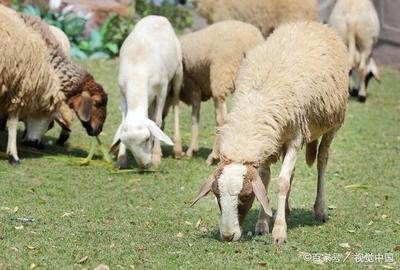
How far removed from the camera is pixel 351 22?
15164 mm

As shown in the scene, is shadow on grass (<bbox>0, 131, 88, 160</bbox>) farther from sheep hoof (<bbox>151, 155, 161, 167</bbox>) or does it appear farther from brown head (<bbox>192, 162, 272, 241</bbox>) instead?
brown head (<bbox>192, 162, 272, 241</bbox>)

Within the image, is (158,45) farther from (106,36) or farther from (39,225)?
(106,36)

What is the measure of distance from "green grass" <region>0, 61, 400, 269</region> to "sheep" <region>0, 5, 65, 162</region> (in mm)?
533

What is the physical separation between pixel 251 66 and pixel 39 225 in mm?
2038

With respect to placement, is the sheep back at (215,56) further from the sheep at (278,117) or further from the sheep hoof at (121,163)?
the sheep at (278,117)

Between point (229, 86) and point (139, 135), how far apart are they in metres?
1.46

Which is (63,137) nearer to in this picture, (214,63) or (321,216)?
(214,63)

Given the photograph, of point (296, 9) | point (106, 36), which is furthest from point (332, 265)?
point (106, 36)

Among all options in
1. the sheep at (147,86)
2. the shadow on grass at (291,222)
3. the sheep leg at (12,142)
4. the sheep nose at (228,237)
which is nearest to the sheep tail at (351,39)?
the sheep at (147,86)

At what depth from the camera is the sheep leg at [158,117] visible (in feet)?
34.1

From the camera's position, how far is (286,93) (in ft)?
23.6

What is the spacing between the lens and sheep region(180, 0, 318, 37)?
535 inches

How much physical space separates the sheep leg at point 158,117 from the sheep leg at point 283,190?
10.6 ft

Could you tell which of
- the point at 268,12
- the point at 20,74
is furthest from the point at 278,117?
the point at 268,12
